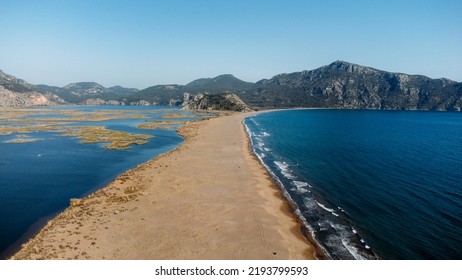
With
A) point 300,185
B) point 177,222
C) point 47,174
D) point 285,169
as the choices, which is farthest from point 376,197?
point 47,174

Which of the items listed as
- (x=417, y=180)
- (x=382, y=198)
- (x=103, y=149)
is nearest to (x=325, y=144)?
(x=417, y=180)

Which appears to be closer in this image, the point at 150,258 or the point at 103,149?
the point at 150,258

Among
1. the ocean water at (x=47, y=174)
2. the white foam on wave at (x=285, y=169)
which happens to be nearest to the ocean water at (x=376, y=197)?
the white foam on wave at (x=285, y=169)

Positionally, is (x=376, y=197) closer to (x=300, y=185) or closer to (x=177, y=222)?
(x=300, y=185)

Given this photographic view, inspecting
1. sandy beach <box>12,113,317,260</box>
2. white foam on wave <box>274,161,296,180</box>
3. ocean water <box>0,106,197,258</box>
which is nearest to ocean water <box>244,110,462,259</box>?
white foam on wave <box>274,161,296,180</box>

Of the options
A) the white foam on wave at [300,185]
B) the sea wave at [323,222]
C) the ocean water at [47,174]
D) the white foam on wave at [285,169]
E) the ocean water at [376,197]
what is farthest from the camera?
the white foam on wave at [285,169]

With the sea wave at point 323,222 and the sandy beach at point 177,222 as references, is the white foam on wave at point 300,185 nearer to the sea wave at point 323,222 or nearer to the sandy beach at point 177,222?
the sea wave at point 323,222

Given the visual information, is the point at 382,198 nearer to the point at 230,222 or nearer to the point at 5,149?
the point at 230,222
